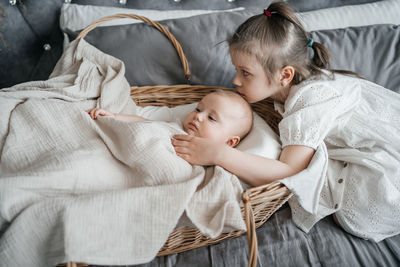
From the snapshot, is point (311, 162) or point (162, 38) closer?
point (311, 162)

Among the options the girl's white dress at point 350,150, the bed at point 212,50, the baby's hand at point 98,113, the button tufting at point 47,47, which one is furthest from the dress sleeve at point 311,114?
the button tufting at point 47,47

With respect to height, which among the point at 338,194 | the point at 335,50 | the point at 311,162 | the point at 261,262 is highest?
the point at 335,50

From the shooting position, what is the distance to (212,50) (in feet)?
3.98

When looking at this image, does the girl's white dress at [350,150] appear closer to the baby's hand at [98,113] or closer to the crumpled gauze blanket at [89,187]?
the crumpled gauze blanket at [89,187]

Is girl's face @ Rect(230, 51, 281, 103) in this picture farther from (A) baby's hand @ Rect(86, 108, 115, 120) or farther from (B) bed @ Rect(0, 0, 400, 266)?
(A) baby's hand @ Rect(86, 108, 115, 120)

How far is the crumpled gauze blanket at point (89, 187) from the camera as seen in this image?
607 millimetres

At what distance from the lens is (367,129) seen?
953 millimetres

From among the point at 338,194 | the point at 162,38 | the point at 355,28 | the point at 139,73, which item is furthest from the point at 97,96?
the point at 355,28

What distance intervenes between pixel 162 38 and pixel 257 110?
1.65ft

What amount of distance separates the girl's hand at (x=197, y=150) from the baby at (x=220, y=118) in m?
0.12

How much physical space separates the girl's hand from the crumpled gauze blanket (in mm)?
33

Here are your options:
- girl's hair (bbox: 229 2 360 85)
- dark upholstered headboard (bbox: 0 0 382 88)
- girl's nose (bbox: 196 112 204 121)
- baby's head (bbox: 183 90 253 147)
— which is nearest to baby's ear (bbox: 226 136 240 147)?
baby's head (bbox: 183 90 253 147)

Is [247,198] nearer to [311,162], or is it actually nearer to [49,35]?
[311,162]

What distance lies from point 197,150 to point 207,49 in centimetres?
53
